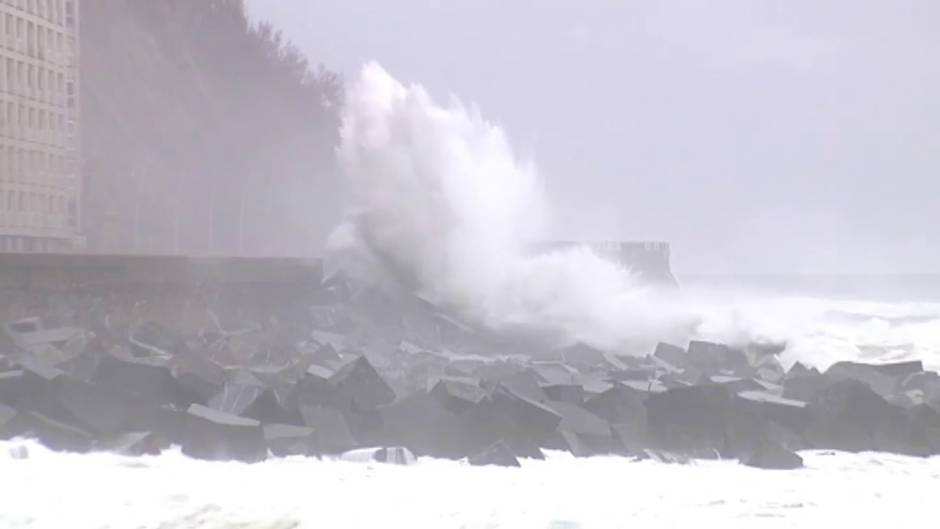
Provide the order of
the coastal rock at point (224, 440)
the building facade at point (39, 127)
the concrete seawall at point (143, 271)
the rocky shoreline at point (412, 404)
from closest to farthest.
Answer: the coastal rock at point (224, 440)
the rocky shoreline at point (412, 404)
the concrete seawall at point (143, 271)
the building facade at point (39, 127)

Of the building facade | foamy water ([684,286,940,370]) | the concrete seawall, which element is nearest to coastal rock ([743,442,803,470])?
the concrete seawall

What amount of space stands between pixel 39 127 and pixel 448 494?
32874mm

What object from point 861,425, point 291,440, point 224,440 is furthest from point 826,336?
point 224,440

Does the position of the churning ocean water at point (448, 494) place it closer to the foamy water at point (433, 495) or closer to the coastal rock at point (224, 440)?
the foamy water at point (433, 495)

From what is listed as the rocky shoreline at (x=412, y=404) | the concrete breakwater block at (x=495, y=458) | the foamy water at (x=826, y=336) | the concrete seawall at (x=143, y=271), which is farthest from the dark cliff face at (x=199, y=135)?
the concrete breakwater block at (x=495, y=458)

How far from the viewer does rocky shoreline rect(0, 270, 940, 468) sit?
33.8 feet

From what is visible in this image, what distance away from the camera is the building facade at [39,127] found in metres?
36.2

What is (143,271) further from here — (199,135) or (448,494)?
(199,135)

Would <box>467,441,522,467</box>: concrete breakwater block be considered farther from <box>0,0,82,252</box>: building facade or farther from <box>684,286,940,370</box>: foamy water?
<box>0,0,82,252</box>: building facade

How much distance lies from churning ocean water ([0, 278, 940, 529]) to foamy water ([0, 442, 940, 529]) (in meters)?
0.01

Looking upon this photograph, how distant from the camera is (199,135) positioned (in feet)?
189

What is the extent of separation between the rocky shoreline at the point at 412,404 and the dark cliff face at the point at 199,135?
93.9 feet

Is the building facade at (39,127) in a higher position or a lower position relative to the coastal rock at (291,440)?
higher

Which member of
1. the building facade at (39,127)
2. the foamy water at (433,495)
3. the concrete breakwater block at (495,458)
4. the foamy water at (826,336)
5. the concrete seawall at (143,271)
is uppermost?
the building facade at (39,127)
